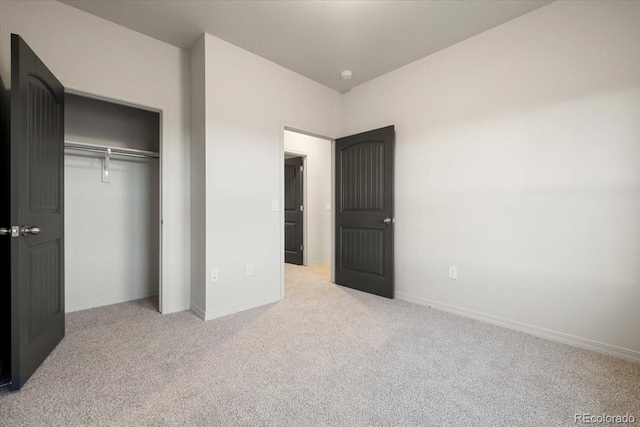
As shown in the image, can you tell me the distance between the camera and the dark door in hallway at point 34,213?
5.09 ft

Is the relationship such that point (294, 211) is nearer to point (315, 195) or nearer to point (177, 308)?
point (315, 195)

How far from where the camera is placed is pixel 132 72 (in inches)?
101

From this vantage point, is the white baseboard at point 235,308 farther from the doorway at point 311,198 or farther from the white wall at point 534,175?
the doorway at point 311,198

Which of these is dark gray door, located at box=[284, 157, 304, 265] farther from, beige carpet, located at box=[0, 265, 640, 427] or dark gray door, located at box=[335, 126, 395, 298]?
beige carpet, located at box=[0, 265, 640, 427]

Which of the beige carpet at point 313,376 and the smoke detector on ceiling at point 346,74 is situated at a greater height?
the smoke detector on ceiling at point 346,74

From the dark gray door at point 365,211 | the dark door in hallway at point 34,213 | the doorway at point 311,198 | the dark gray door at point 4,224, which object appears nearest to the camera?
the dark door in hallway at point 34,213

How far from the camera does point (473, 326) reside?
2.46 meters

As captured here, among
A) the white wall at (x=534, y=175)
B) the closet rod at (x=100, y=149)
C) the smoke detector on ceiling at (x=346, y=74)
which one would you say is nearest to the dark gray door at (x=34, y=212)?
the closet rod at (x=100, y=149)

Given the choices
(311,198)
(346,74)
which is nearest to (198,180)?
(346,74)

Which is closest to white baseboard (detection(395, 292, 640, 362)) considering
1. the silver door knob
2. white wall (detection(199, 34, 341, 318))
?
white wall (detection(199, 34, 341, 318))

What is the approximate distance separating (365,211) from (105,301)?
9.83ft

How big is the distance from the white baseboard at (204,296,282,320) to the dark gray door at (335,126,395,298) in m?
1.06

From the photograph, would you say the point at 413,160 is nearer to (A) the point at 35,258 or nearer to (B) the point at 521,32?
(B) the point at 521,32

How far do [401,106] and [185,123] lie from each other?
231cm
